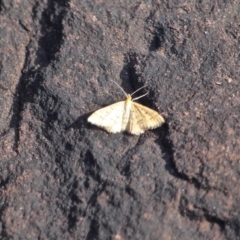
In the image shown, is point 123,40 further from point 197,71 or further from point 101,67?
point 197,71

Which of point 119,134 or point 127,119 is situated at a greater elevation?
point 127,119

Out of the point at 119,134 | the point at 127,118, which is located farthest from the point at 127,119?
the point at 119,134

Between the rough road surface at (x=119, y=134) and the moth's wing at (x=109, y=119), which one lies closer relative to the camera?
the rough road surface at (x=119, y=134)

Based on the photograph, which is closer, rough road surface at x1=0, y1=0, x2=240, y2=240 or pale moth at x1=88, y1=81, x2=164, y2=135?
rough road surface at x1=0, y1=0, x2=240, y2=240

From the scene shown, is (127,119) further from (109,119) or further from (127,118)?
(109,119)
